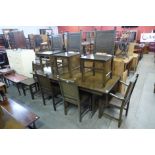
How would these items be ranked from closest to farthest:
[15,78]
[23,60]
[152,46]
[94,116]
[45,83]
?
[94,116], [45,83], [15,78], [23,60], [152,46]

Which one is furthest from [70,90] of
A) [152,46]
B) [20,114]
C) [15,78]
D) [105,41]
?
[152,46]

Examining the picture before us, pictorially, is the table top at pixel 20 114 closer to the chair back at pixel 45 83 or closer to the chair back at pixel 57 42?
the chair back at pixel 45 83

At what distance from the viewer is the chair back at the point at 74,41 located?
2.56 meters

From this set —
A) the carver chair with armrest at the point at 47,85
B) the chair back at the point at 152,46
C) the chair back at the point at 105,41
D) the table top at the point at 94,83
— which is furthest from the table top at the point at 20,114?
the chair back at the point at 152,46

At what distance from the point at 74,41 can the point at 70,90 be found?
112 cm

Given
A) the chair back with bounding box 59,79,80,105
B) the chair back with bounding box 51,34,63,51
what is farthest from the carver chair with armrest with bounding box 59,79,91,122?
the chair back with bounding box 51,34,63,51

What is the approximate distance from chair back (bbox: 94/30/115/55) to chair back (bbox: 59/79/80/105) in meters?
A: 0.86

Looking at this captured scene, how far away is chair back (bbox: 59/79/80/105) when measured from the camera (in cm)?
201

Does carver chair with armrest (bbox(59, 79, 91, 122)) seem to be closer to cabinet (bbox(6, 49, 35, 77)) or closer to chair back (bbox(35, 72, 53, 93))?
chair back (bbox(35, 72, 53, 93))

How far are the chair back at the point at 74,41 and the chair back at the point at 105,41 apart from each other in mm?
426

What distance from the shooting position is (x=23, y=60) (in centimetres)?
377

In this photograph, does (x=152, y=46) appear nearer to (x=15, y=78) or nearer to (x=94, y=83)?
(x=94, y=83)
